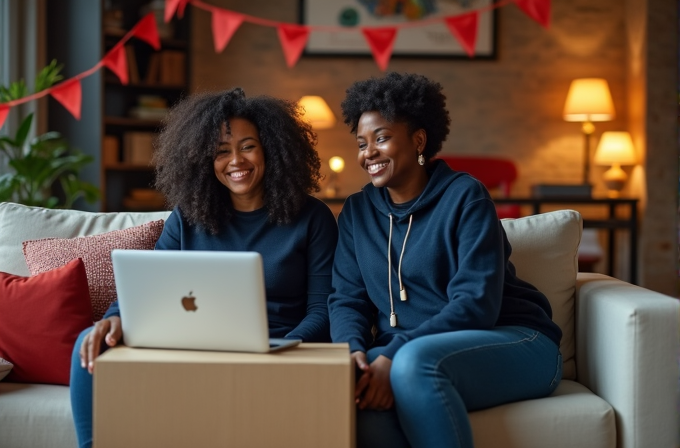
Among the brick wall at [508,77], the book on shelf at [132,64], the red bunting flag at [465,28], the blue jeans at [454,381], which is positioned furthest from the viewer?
the brick wall at [508,77]

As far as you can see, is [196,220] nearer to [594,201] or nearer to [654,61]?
[594,201]

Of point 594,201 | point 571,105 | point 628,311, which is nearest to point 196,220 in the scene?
point 628,311

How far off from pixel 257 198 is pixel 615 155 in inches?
181

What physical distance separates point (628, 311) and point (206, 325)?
94 centimetres

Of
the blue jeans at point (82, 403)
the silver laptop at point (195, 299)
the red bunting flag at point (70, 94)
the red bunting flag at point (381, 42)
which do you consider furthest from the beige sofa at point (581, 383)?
the red bunting flag at point (381, 42)

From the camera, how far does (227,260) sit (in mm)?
1616

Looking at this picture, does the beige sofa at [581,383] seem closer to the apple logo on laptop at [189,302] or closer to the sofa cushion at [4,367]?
the sofa cushion at [4,367]

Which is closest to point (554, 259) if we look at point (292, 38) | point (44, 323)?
point (44, 323)

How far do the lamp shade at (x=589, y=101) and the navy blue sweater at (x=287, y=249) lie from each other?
4504 millimetres

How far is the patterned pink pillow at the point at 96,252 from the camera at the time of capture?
2307 millimetres

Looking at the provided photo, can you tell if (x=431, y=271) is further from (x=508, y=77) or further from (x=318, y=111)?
(x=508, y=77)

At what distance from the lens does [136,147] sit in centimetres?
581

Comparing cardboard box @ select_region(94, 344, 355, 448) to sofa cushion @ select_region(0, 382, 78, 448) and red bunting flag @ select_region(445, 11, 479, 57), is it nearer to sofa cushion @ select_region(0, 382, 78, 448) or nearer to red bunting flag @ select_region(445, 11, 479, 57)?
sofa cushion @ select_region(0, 382, 78, 448)

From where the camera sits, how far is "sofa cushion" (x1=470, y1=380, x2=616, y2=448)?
6.16 ft
